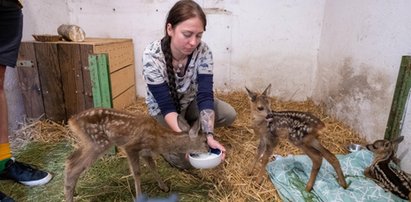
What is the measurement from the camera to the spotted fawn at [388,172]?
103 inches

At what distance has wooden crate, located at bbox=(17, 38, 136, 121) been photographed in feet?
12.6

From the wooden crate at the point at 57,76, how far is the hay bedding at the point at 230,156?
24 centimetres

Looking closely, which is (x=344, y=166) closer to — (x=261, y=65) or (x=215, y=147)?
(x=215, y=147)

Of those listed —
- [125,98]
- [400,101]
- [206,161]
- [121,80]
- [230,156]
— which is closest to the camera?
[206,161]

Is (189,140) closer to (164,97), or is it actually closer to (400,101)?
(164,97)

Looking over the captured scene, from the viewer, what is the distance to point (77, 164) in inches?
97.4

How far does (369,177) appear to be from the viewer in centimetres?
297

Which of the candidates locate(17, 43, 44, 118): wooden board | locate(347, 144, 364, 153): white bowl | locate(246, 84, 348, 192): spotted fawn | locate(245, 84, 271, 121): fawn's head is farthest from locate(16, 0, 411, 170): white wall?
locate(245, 84, 271, 121): fawn's head

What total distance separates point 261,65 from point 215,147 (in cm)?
301

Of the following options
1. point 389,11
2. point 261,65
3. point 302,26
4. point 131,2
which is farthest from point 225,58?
point 389,11

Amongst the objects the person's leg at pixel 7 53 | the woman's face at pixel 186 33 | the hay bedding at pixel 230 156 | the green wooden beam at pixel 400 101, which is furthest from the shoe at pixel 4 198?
the green wooden beam at pixel 400 101

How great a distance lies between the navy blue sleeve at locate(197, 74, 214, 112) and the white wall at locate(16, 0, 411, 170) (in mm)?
Answer: 2172

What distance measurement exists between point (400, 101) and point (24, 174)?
393 cm

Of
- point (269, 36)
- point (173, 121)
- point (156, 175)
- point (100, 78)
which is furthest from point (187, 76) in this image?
point (269, 36)
